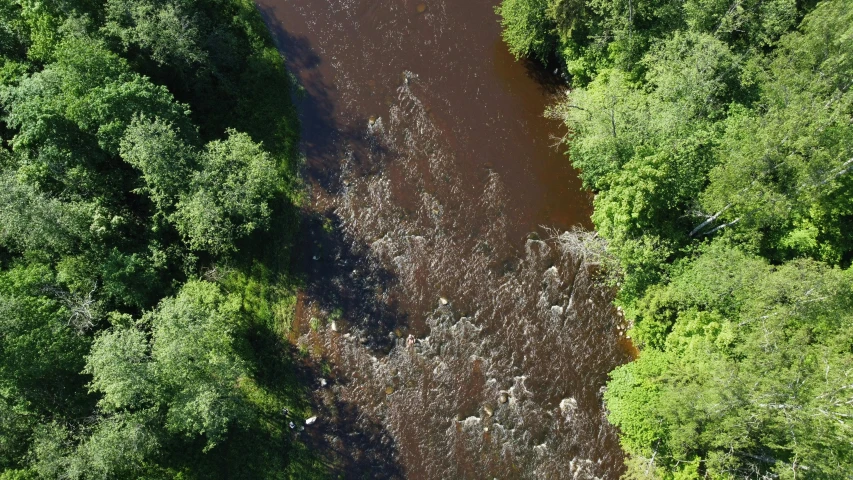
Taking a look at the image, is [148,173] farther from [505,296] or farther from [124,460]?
[505,296]

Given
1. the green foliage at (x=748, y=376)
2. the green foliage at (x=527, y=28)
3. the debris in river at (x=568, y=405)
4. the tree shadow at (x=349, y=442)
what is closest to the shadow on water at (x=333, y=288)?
the tree shadow at (x=349, y=442)

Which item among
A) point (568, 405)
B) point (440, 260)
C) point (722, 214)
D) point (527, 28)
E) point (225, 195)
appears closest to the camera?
point (225, 195)

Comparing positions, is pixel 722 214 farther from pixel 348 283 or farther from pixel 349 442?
pixel 349 442

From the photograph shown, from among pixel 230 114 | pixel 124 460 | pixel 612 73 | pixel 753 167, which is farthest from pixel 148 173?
pixel 753 167

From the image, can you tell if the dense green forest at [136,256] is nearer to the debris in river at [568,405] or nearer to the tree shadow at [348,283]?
the tree shadow at [348,283]

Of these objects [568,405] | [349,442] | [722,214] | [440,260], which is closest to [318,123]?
[440,260]

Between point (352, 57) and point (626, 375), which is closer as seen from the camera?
point (626, 375)

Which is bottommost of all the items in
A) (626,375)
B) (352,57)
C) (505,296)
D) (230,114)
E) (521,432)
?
(521,432)
